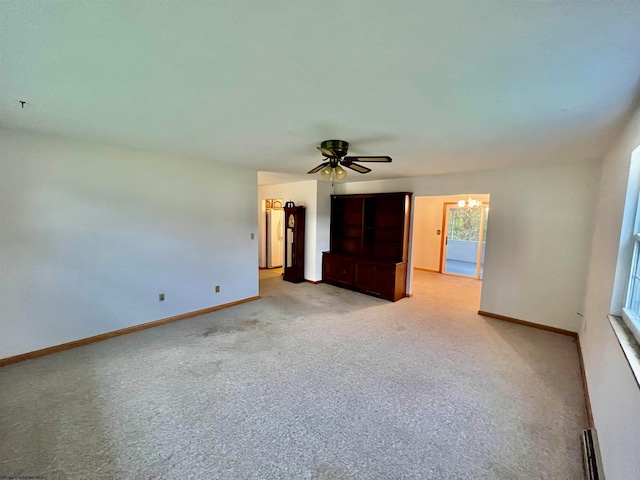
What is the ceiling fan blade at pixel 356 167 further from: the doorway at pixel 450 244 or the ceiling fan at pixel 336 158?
the doorway at pixel 450 244

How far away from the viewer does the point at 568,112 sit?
6.29 feet

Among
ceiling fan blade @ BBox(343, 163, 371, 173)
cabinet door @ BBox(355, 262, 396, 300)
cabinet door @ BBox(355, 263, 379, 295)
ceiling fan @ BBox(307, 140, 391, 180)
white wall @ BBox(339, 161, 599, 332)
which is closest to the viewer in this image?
ceiling fan @ BBox(307, 140, 391, 180)

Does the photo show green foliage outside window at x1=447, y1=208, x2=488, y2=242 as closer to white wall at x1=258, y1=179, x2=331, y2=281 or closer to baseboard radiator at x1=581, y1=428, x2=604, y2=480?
white wall at x1=258, y1=179, x2=331, y2=281

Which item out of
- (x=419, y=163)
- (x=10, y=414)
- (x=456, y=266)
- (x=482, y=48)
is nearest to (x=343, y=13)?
(x=482, y=48)

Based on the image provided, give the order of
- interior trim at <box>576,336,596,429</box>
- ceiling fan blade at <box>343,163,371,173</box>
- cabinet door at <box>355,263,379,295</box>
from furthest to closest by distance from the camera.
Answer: cabinet door at <box>355,263,379,295</box>
ceiling fan blade at <box>343,163,371,173</box>
interior trim at <box>576,336,596,429</box>

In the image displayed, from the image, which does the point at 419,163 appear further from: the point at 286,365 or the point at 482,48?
the point at 286,365

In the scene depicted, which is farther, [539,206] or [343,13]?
[539,206]

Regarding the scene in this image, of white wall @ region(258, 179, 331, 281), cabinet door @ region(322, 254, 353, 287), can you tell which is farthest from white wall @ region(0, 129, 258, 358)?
cabinet door @ region(322, 254, 353, 287)

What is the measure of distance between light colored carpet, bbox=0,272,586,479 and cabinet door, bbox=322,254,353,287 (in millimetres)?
2004

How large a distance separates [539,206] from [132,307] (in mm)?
5674

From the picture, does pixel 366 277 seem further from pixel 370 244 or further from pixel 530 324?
pixel 530 324

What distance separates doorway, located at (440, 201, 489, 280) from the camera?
6.93 meters

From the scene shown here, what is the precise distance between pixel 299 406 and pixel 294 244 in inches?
162

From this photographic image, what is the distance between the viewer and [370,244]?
5.75m
